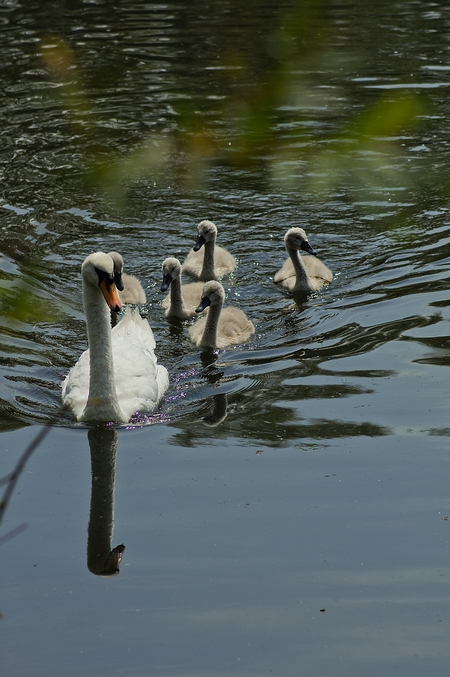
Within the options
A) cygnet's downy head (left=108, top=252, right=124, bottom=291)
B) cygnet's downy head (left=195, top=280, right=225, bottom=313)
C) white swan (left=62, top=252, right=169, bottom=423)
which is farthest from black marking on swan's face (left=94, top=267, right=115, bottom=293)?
cygnet's downy head (left=108, top=252, right=124, bottom=291)

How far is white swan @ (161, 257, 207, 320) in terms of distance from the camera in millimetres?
9742

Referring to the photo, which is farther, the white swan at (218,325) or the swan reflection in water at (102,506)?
the white swan at (218,325)

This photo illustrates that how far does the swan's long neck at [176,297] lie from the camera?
381 inches

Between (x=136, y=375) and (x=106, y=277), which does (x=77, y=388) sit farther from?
(x=106, y=277)

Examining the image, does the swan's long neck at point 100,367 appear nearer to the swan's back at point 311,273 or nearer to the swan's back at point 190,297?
the swan's back at point 190,297

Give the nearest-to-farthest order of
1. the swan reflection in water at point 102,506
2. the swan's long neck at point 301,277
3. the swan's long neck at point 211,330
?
the swan reflection in water at point 102,506 < the swan's long neck at point 211,330 < the swan's long neck at point 301,277

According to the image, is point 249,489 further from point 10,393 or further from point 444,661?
point 10,393

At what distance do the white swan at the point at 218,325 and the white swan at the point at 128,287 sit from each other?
941mm

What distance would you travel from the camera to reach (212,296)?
29.9 ft

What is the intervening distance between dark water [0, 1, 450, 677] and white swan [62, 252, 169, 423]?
17 cm

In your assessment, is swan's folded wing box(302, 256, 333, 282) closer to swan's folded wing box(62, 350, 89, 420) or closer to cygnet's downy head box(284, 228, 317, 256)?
cygnet's downy head box(284, 228, 317, 256)

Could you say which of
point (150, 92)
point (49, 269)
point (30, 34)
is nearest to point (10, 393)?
point (49, 269)

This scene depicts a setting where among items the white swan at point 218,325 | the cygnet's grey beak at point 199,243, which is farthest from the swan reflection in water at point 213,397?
the cygnet's grey beak at point 199,243

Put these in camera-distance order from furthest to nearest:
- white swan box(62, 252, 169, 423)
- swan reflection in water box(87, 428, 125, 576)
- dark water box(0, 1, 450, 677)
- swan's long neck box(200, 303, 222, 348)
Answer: swan's long neck box(200, 303, 222, 348)
white swan box(62, 252, 169, 423)
swan reflection in water box(87, 428, 125, 576)
dark water box(0, 1, 450, 677)
